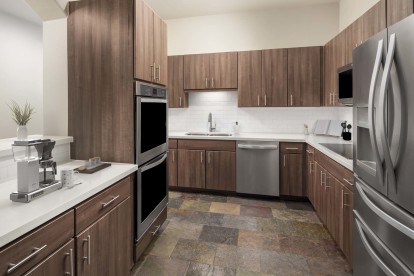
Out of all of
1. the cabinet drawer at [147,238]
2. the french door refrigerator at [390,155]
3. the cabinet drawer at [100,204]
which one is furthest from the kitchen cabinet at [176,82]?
the french door refrigerator at [390,155]

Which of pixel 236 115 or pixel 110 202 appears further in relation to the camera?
pixel 236 115

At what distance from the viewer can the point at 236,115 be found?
4.39 meters

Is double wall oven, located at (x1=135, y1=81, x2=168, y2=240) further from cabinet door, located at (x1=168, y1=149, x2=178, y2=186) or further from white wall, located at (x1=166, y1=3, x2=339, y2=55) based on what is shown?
white wall, located at (x1=166, y1=3, x2=339, y2=55)

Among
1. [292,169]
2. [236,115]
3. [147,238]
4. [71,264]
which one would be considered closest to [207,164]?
[236,115]

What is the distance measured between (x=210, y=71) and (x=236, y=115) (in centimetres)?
89

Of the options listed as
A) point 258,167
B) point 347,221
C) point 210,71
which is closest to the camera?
point 347,221

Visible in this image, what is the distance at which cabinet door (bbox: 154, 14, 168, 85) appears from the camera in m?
2.37

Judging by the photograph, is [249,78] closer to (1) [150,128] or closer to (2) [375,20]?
(2) [375,20]

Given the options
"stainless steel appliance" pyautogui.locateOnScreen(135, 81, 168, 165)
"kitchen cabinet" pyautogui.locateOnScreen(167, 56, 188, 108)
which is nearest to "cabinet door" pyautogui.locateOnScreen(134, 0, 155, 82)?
"stainless steel appliance" pyautogui.locateOnScreen(135, 81, 168, 165)

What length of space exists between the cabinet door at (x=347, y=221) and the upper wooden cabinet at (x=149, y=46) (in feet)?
6.31

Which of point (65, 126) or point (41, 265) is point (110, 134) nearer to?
point (65, 126)

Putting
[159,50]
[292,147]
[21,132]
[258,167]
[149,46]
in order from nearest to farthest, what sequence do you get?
[21,132] < [149,46] < [159,50] < [292,147] < [258,167]

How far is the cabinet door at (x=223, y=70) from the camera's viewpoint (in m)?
3.97

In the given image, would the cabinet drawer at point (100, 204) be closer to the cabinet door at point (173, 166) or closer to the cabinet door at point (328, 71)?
the cabinet door at point (173, 166)
